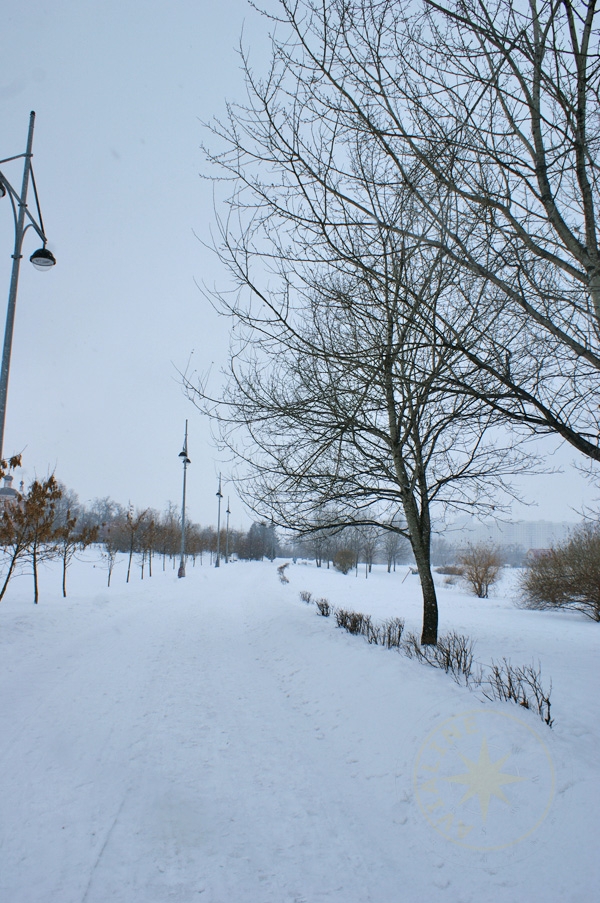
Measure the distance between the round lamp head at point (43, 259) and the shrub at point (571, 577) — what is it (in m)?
19.2

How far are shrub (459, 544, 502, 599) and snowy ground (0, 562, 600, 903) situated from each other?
22905 mm

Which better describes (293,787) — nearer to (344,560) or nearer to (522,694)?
(522,694)

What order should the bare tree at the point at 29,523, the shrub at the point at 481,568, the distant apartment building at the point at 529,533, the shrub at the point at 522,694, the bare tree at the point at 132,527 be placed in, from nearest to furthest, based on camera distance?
the shrub at the point at 522,694
the bare tree at the point at 29,523
the bare tree at the point at 132,527
the shrub at the point at 481,568
the distant apartment building at the point at 529,533

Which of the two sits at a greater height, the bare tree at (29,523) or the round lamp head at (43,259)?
the round lamp head at (43,259)

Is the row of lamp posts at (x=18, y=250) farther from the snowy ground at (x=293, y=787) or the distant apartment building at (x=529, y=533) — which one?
the distant apartment building at (x=529, y=533)

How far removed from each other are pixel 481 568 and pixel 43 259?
28.5 m

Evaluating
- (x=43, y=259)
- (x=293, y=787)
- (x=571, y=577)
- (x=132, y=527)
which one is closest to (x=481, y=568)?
(x=571, y=577)

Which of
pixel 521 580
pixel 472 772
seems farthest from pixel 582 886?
pixel 521 580

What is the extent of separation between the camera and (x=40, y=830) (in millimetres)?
2775

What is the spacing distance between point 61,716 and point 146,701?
37.1 inches

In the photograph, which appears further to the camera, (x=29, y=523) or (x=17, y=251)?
(x=29, y=523)

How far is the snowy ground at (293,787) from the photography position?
8.12 feet

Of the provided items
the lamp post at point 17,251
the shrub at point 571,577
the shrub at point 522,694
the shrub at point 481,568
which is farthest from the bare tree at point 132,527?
the shrub at point 481,568

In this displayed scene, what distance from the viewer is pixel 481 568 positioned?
2788cm
